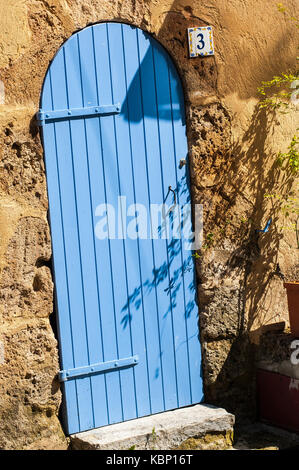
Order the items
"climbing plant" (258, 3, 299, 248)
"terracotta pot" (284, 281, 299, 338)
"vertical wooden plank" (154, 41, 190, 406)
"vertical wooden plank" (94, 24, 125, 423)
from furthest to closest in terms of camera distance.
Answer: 1. "climbing plant" (258, 3, 299, 248)
2. "terracotta pot" (284, 281, 299, 338)
3. "vertical wooden plank" (154, 41, 190, 406)
4. "vertical wooden plank" (94, 24, 125, 423)

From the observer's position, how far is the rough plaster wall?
3945 millimetres

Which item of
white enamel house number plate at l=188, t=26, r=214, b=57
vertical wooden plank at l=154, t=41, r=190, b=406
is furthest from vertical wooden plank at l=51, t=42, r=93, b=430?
white enamel house number plate at l=188, t=26, r=214, b=57

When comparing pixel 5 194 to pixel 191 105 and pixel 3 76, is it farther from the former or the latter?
pixel 191 105

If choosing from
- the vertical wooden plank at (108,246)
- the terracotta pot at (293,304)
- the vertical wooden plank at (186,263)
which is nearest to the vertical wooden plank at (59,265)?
the vertical wooden plank at (108,246)

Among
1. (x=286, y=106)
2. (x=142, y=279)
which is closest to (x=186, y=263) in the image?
(x=142, y=279)

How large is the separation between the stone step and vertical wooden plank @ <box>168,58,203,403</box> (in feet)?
0.69

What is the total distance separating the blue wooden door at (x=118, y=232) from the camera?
4.11m

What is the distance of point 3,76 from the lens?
3900 mm

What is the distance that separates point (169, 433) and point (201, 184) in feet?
5.15

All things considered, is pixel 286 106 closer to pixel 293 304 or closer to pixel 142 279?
pixel 293 304

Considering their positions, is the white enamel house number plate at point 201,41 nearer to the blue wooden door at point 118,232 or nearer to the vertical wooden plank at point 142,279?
→ the blue wooden door at point 118,232

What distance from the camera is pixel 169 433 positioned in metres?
4.18

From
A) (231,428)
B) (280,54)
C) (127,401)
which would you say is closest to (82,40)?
(280,54)

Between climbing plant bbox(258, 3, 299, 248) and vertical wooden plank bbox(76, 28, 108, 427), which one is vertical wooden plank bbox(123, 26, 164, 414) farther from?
climbing plant bbox(258, 3, 299, 248)
